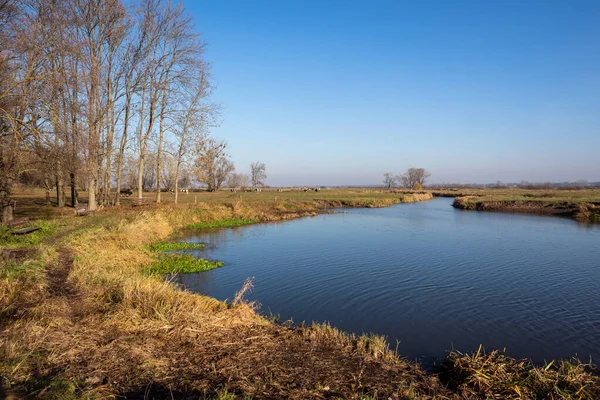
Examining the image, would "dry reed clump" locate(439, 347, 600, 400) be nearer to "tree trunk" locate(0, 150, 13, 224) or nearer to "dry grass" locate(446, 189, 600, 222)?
"tree trunk" locate(0, 150, 13, 224)

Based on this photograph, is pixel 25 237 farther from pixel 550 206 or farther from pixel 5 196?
pixel 550 206

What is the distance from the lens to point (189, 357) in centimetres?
568

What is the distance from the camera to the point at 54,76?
15.6 m

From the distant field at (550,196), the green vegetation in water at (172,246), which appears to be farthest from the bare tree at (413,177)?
the green vegetation in water at (172,246)

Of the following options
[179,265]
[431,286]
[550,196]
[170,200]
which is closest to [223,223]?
[170,200]

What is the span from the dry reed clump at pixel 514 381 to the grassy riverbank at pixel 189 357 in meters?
0.02

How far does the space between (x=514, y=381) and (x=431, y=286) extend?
6584 millimetres

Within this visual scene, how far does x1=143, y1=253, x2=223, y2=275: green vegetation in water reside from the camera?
13.8 m

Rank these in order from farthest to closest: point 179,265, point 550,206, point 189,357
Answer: point 550,206 → point 179,265 → point 189,357

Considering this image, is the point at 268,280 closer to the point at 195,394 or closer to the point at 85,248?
the point at 85,248

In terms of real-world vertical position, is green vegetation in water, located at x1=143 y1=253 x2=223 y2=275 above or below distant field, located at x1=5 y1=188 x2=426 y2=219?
below

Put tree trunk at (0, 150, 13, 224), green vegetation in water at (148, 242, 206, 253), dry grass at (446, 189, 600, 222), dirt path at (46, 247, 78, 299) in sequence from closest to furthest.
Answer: dirt path at (46, 247, 78, 299)
tree trunk at (0, 150, 13, 224)
green vegetation in water at (148, 242, 206, 253)
dry grass at (446, 189, 600, 222)

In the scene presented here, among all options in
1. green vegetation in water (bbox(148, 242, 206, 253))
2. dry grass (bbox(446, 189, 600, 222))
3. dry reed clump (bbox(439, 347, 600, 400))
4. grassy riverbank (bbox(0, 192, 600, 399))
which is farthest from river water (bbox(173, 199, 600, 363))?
dry grass (bbox(446, 189, 600, 222))

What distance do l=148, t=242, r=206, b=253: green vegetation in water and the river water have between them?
83 centimetres
